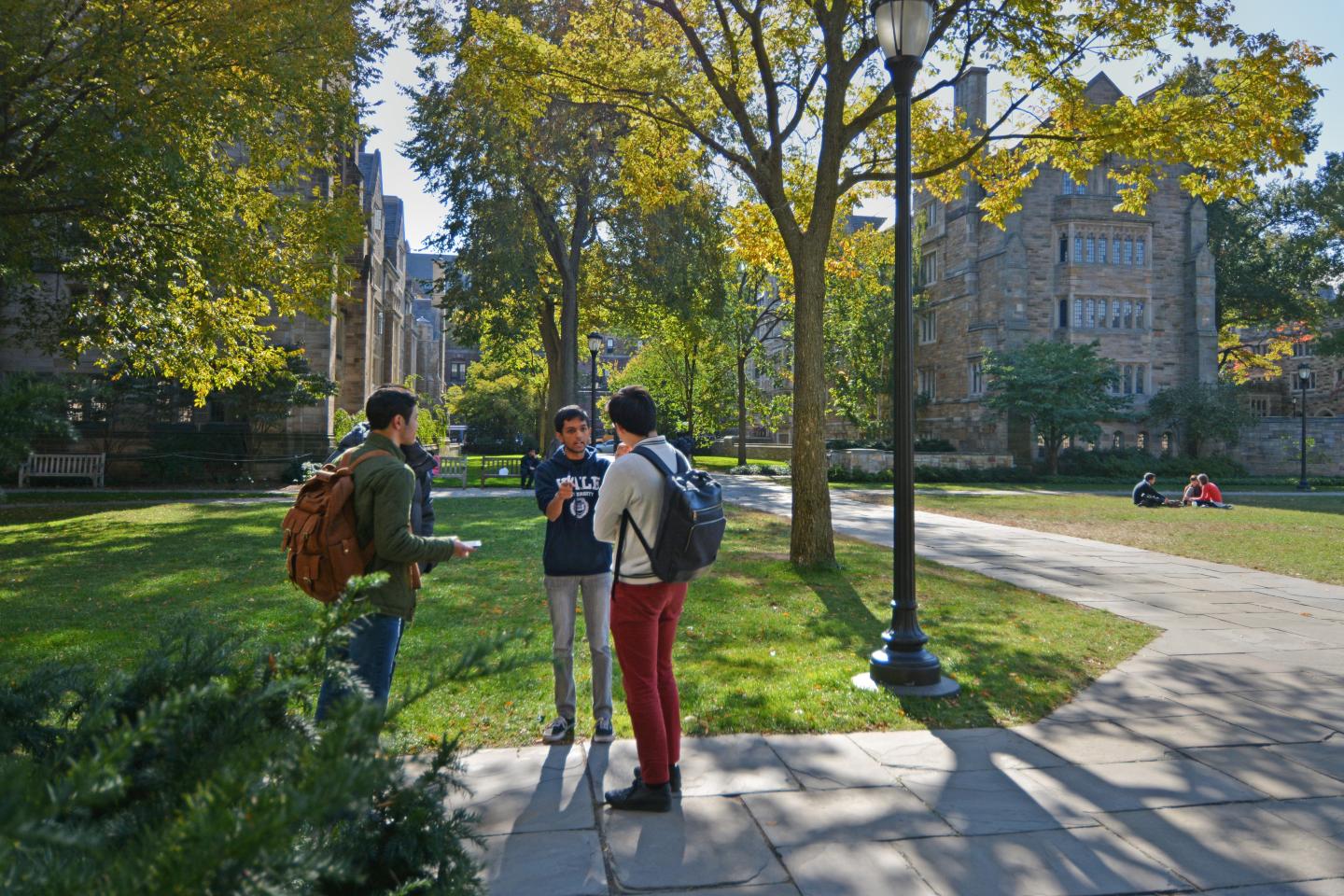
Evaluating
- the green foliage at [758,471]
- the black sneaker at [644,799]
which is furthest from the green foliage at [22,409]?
the green foliage at [758,471]

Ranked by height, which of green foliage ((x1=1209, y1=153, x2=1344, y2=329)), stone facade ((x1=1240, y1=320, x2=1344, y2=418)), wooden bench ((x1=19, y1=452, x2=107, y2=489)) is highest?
green foliage ((x1=1209, y1=153, x2=1344, y2=329))

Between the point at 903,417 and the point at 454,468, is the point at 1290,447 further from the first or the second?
the point at 903,417

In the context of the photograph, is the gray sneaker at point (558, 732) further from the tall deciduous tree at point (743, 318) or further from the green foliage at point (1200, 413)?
the green foliage at point (1200, 413)

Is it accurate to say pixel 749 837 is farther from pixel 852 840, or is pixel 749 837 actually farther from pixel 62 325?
pixel 62 325

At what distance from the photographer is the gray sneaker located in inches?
199

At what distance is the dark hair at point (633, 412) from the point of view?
434 cm

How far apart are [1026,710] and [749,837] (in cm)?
279

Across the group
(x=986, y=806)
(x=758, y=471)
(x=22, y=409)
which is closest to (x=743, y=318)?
(x=758, y=471)

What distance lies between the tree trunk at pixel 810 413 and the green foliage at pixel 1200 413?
34450 millimetres

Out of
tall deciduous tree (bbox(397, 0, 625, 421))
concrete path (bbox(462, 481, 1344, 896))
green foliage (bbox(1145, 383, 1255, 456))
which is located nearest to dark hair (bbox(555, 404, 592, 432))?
concrete path (bbox(462, 481, 1344, 896))

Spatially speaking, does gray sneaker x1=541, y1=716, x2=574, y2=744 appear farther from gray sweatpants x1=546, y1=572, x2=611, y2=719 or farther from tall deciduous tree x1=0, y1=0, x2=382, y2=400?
tall deciduous tree x1=0, y1=0, x2=382, y2=400

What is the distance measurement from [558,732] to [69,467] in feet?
82.0

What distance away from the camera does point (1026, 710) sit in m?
5.72

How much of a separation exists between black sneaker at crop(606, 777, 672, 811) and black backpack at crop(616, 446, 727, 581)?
1.03 meters
